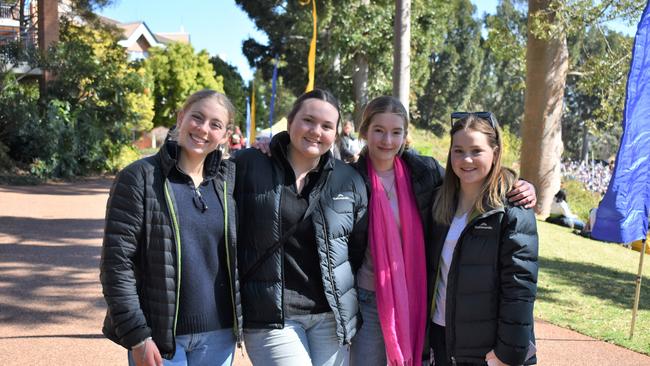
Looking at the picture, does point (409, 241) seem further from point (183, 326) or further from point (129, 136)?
point (129, 136)

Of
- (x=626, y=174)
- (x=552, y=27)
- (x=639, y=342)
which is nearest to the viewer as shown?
(x=626, y=174)

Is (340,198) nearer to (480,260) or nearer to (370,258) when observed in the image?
(370,258)

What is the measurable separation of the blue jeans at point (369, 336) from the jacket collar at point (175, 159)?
99 centimetres

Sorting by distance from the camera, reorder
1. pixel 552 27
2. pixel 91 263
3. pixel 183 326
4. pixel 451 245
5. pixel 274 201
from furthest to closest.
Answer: pixel 552 27
pixel 91 263
pixel 451 245
pixel 274 201
pixel 183 326

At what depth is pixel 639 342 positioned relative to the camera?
6.02 meters

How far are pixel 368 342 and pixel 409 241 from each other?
0.54 meters

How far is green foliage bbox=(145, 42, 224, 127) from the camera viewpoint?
40.8 meters

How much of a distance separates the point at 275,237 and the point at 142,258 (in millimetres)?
574

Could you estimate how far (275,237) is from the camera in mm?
2814

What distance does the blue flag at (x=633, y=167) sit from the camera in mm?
5480

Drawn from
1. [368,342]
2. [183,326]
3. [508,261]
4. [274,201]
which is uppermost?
[274,201]

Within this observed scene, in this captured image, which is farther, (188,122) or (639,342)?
(639,342)

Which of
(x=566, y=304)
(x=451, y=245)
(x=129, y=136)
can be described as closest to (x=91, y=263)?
(x=566, y=304)

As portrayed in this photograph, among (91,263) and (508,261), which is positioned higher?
(508,261)
